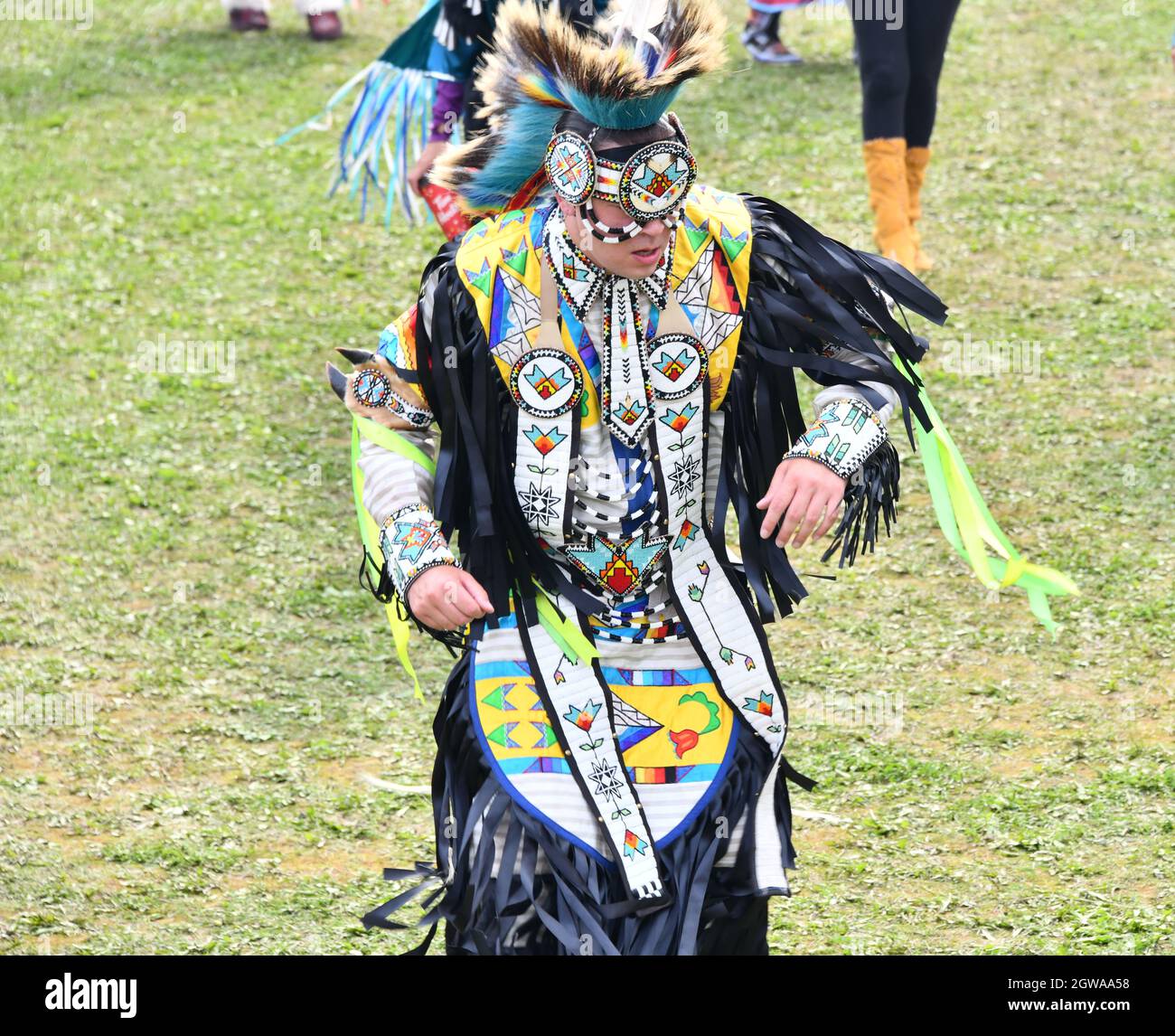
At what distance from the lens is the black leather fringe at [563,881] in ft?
9.72

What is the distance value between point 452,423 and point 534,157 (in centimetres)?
49

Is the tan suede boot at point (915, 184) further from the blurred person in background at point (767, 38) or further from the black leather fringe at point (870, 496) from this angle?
the black leather fringe at point (870, 496)

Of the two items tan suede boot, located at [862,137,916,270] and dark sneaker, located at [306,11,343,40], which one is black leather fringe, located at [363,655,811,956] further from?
dark sneaker, located at [306,11,343,40]

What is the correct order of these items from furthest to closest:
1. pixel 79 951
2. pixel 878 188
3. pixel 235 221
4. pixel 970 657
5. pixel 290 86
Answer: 1. pixel 290 86
2. pixel 235 221
3. pixel 878 188
4. pixel 970 657
5. pixel 79 951

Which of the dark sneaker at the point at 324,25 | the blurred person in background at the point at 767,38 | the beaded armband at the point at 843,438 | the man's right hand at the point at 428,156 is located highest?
the dark sneaker at the point at 324,25

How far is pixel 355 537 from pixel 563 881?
137 inches

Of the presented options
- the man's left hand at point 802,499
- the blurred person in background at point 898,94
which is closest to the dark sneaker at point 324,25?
the blurred person in background at point 898,94

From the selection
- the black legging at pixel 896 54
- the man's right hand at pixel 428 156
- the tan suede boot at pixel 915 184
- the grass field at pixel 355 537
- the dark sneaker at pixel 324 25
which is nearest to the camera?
the grass field at pixel 355 537

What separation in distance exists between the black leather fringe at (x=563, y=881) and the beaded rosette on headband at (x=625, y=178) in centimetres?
90

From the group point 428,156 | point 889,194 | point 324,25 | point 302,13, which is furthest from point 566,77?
point 302,13

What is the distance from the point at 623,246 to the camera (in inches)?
114
